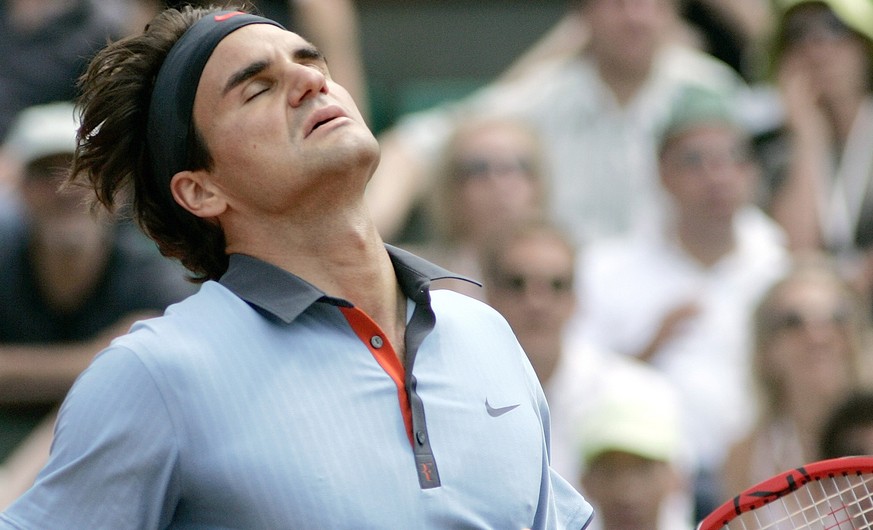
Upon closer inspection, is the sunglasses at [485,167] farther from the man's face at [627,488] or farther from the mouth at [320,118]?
the mouth at [320,118]

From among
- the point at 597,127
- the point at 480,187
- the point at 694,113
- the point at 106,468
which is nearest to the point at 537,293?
the point at 480,187

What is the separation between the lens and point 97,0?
239 inches

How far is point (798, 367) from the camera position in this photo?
451 cm

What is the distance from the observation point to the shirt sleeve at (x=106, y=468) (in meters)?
1.97

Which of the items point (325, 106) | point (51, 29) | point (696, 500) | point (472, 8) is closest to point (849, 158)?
point (696, 500)

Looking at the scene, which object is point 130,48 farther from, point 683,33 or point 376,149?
point 683,33

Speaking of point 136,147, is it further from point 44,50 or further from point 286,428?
point 44,50

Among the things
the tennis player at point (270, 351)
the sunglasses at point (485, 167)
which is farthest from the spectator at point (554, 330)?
the tennis player at point (270, 351)

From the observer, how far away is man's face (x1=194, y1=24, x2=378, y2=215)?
2268 mm

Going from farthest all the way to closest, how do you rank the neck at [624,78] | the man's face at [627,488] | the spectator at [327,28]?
the spectator at [327,28]
the neck at [624,78]
the man's face at [627,488]

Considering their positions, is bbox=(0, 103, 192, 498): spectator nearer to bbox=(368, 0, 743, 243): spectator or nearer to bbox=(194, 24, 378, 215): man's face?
bbox=(368, 0, 743, 243): spectator

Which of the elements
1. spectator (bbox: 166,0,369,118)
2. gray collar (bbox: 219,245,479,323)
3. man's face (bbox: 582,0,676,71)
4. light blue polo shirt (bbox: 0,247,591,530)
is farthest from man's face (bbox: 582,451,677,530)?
spectator (bbox: 166,0,369,118)

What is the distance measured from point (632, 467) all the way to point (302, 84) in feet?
7.23

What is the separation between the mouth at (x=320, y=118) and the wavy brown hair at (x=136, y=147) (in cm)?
28
